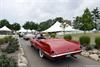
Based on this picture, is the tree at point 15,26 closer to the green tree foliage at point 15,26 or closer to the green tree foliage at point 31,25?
the green tree foliage at point 15,26

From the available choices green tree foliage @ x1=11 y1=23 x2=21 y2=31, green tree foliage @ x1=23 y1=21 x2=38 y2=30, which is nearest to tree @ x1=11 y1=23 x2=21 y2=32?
green tree foliage @ x1=11 y1=23 x2=21 y2=31

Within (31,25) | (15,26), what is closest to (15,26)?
(15,26)

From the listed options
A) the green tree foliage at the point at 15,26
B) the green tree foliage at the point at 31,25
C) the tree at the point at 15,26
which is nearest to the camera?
the green tree foliage at the point at 31,25

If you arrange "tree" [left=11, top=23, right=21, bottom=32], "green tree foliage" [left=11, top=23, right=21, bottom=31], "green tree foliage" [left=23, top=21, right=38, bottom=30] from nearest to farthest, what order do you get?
1. "green tree foliage" [left=23, top=21, right=38, bottom=30]
2. "tree" [left=11, top=23, right=21, bottom=32]
3. "green tree foliage" [left=11, top=23, right=21, bottom=31]

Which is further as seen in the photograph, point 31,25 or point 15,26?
point 15,26

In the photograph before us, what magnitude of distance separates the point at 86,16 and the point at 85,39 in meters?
39.7

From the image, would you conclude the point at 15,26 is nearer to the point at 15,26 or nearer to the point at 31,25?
the point at 15,26

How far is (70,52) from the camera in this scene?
926cm

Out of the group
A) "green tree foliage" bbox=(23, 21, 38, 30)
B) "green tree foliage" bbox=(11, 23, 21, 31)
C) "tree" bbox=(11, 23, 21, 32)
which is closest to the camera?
"green tree foliage" bbox=(23, 21, 38, 30)

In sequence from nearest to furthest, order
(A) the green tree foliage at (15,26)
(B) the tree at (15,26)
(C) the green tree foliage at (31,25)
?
(C) the green tree foliage at (31,25) < (B) the tree at (15,26) < (A) the green tree foliage at (15,26)

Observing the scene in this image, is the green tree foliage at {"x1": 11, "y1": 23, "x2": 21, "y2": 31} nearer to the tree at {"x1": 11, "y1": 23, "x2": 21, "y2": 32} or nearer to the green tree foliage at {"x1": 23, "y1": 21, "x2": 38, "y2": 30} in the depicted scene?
the tree at {"x1": 11, "y1": 23, "x2": 21, "y2": 32}

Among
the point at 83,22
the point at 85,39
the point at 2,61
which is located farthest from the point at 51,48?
the point at 83,22

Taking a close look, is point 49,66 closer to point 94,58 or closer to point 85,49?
point 94,58

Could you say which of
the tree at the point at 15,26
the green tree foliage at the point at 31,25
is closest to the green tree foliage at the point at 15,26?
the tree at the point at 15,26
